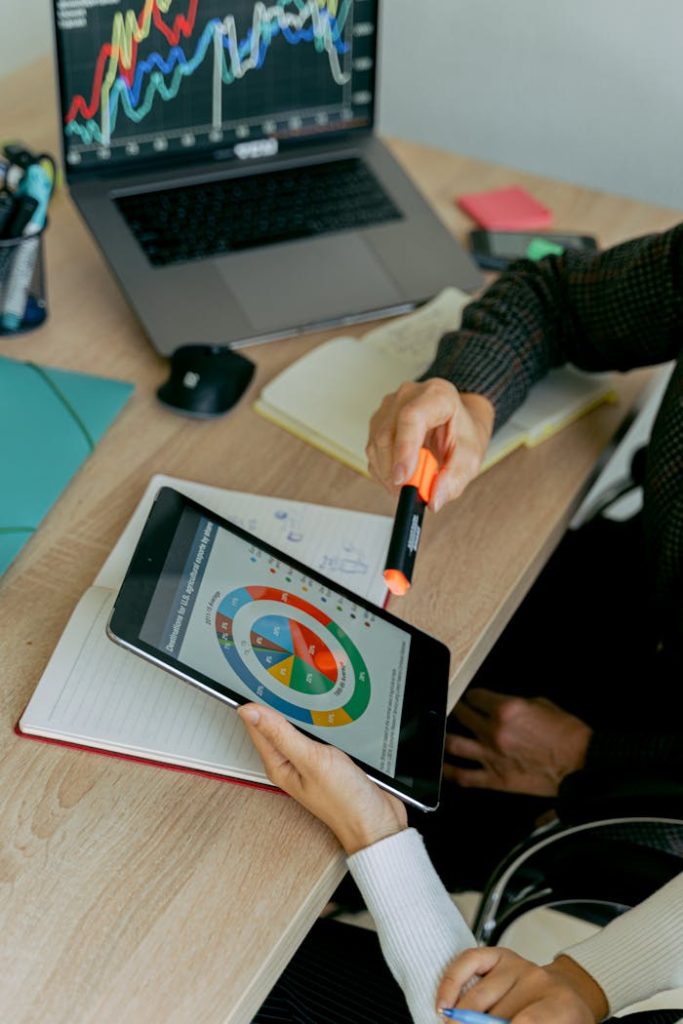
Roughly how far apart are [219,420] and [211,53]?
41cm

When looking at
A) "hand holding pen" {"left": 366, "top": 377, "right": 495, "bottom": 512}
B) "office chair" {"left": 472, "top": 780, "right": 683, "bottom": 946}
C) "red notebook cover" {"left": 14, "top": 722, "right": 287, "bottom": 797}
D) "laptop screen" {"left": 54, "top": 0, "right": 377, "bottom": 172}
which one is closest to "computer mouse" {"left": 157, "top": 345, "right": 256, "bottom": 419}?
"hand holding pen" {"left": 366, "top": 377, "right": 495, "bottom": 512}

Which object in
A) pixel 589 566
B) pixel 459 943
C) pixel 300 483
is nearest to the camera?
pixel 459 943

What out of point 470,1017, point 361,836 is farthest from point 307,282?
point 470,1017

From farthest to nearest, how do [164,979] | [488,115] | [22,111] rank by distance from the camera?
[488,115] → [22,111] → [164,979]

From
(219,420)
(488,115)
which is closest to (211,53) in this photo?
(219,420)

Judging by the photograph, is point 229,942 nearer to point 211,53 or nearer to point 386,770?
point 386,770

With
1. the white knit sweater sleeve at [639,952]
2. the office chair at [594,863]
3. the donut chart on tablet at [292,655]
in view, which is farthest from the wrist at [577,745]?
the donut chart on tablet at [292,655]

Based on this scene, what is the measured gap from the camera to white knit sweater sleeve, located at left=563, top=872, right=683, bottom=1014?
2.52 ft

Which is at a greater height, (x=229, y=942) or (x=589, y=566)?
(x=229, y=942)

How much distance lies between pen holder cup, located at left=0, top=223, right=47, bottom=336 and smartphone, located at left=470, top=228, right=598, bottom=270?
0.53 meters

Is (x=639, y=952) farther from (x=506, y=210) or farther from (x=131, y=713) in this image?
(x=506, y=210)

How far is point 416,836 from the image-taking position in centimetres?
77

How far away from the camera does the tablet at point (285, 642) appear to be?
0.75 m

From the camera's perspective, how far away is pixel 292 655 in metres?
0.79
